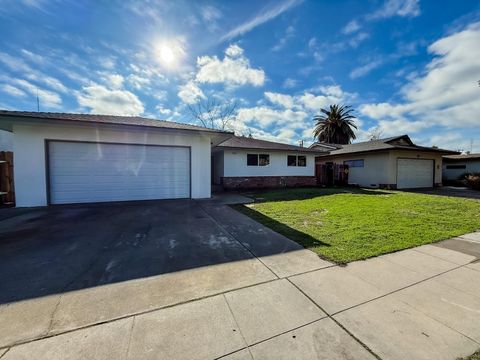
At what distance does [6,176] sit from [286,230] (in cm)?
1050

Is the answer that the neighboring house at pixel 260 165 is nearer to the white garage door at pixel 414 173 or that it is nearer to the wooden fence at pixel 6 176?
the white garage door at pixel 414 173

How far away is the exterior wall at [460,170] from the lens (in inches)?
749

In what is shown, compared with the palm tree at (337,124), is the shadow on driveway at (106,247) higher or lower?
lower

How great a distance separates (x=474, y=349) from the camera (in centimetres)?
163

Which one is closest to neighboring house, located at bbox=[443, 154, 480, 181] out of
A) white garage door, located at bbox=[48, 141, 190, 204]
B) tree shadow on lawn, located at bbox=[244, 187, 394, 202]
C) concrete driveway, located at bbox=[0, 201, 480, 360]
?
tree shadow on lawn, located at bbox=[244, 187, 394, 202]

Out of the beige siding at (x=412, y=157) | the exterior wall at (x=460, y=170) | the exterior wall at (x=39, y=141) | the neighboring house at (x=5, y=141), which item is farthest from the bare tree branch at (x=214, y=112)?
the exterior wall at (x=460, y=170)

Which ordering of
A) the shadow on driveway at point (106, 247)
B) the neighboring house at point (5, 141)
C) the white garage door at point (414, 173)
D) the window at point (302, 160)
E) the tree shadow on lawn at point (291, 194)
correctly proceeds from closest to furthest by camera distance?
the shadow on driveway at point (106, 247) → the tree shadow on lawn at point (291, 194) → the neighboring house at point (5, 141) → the white garage door at point (414, 173) → the window at point (302, 160)

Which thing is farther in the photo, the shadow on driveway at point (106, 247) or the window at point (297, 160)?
the window at point (297, 160)

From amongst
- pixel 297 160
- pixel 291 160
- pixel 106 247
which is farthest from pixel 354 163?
pixel 106 247

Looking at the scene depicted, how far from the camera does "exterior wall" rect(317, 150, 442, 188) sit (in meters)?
14.0

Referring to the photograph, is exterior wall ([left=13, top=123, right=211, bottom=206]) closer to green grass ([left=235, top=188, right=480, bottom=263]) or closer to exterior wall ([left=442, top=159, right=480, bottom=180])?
green grass ([left=235, top=188, right=480, bottom=263])

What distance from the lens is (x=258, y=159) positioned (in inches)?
561

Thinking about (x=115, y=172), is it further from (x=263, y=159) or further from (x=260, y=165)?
(x=263, y=159)

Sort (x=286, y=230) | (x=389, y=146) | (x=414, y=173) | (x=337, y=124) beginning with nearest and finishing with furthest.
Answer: (x=286, y=230)
(x=389, y=146)
(x=414, y=173)
(x=337, y=124)
